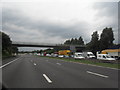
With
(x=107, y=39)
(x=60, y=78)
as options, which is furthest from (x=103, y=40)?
(x=60, y=78)

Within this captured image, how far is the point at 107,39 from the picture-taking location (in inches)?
2835

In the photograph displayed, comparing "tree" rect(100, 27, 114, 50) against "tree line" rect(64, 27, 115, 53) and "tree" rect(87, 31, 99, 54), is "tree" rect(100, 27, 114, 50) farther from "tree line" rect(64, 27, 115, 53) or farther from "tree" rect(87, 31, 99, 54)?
"tree" rect(87, 31, 99, 54)

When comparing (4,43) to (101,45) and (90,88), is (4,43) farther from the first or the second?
(90,88)

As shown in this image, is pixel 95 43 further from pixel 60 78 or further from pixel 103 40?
pixel 60 78

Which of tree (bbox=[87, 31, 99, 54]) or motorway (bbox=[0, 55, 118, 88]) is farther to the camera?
tree (bbox=[87, 31, 99, 54])

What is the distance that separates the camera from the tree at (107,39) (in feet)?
236

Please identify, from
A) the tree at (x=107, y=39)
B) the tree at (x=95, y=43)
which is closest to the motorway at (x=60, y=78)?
the tree at (x=107, y=39)

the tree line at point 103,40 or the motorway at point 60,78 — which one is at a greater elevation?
the tree line at point 103,40

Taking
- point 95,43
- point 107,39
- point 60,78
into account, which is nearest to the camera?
point 60,78

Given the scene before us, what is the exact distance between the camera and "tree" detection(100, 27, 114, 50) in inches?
2830

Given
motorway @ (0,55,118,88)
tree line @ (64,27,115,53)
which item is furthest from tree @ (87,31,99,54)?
motorway @ (0,55,118,88)

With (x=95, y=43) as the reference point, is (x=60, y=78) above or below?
below

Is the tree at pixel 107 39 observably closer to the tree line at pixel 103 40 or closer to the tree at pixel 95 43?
the tree line at pixel 103 40

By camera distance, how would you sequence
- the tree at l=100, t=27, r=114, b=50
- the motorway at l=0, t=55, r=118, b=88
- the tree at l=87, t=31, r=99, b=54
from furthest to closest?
the tree at l=87, t=31, r=99, b=54, the tree at l=100, t=27, r=114, b=50, the motorway at l=0, t=55, r=118, b=88
